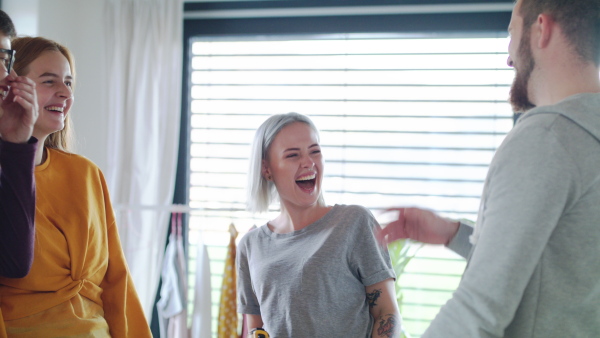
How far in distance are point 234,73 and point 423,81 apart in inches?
42.9

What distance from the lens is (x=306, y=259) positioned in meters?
1.80

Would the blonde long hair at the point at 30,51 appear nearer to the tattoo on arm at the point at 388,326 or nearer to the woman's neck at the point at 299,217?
the woman's neck at the point at 299,217

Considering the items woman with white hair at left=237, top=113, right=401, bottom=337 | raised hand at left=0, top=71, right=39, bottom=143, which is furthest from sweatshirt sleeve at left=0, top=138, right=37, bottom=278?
woman with white hair at left=237, top=113, right=401, bottom=337

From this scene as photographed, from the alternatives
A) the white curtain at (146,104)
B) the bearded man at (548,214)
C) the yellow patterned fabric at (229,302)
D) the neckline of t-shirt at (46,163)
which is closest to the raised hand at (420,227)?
the bearded man at (548,214)

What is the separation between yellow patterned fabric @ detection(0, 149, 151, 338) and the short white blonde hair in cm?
55

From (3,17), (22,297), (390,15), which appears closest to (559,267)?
(22,297)

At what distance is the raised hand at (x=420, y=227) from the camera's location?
1284 mm

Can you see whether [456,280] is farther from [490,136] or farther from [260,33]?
[260,33]

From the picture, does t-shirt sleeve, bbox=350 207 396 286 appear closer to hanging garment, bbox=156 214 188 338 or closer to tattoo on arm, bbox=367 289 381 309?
tattoo on arm, bbox=367 289 381 309

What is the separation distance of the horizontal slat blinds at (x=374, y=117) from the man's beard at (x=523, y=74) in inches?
70.5

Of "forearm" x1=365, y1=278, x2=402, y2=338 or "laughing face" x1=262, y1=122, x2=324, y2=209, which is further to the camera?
"laughing face" x1=262, y1=122, x2=324, y2=209

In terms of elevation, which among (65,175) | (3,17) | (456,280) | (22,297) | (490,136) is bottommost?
(456,280)

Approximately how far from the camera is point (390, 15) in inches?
118

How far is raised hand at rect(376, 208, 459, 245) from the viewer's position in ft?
4.21
